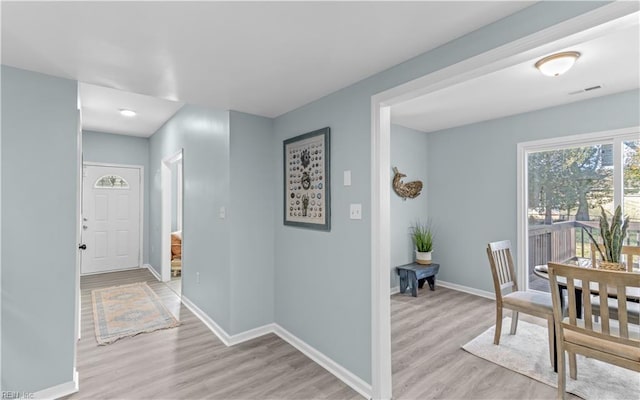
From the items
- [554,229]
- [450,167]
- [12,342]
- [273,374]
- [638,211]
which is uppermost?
[450,167]

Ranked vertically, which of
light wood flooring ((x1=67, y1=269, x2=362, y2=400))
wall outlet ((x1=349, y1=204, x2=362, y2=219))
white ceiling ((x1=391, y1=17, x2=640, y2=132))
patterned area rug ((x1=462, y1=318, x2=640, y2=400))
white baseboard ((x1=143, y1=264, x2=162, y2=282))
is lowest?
light wood flooring ((x1=67, y1=269, x2=362, y2=400))

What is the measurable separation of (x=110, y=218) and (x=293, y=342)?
4719mm

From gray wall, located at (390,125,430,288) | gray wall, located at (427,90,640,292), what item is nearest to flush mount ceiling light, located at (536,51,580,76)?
gray wall, located at (427,90,640,292)

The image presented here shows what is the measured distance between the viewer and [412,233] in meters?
4.80

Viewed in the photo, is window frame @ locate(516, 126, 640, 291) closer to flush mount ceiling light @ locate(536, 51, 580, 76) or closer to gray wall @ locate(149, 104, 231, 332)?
flush mount ceiling light @ locate(536, 51, 580, 76)

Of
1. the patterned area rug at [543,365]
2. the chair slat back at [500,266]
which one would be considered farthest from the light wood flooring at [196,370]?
the chair slat back at [500,266]

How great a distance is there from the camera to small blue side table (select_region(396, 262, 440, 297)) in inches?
167

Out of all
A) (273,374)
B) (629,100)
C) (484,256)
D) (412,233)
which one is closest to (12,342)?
(273,374)

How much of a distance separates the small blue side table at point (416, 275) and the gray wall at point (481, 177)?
1.26 feet

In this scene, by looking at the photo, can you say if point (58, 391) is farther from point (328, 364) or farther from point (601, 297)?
point (601, 297)

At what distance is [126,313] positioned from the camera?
3.68m

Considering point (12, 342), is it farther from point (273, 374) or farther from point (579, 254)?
point (579, 254)

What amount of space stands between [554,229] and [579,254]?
1.22ft

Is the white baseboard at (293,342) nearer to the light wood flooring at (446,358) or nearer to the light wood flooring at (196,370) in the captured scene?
the light wood flooring at (196,370)
